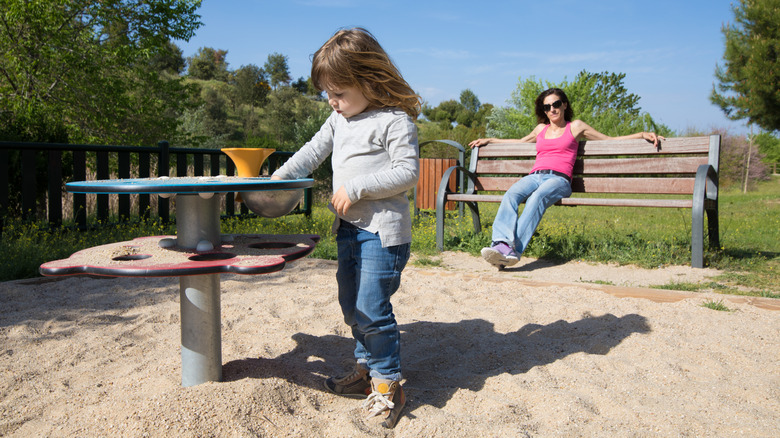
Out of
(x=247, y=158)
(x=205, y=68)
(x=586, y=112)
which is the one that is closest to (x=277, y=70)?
(x=205, y=68)

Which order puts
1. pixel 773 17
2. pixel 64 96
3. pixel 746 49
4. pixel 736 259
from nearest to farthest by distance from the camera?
pixel 736 259
pixel 64 96
pixel 773 17
pixel 746 49

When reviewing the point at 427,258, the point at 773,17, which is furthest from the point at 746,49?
the point at 427,258

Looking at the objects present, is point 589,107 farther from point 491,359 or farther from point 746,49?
point 491,359

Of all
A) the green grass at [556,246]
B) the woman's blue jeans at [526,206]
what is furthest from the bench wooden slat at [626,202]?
the green grass at [556,246]

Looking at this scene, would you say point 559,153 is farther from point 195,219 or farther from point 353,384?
point 195,219

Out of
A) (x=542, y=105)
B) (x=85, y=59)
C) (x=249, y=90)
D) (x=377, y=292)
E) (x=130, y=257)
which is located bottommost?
(x=377, y=292)

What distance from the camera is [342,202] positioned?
176cm

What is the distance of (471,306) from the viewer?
3.24 m

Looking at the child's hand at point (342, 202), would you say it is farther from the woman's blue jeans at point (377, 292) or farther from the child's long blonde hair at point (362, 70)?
the child's long blonde hair at point (362, 70)

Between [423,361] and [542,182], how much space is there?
8.39 feet

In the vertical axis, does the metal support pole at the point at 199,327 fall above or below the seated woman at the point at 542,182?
below

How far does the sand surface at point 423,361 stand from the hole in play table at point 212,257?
47 centimetres

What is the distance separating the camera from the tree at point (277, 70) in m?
54.2

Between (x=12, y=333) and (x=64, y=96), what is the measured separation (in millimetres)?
10844
